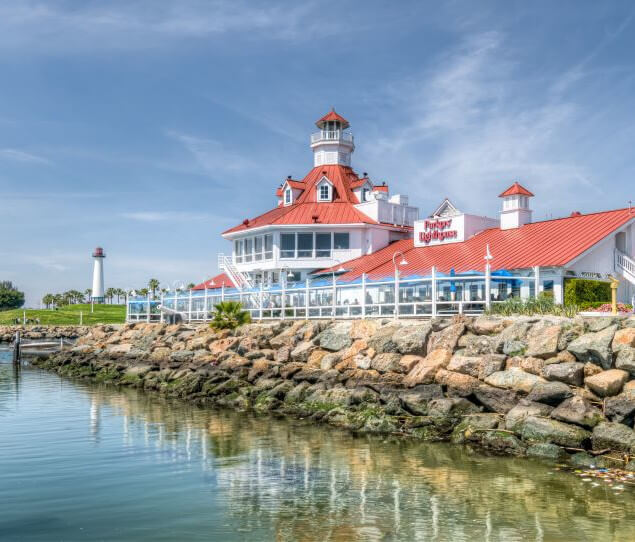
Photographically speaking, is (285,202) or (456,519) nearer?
(456,519)

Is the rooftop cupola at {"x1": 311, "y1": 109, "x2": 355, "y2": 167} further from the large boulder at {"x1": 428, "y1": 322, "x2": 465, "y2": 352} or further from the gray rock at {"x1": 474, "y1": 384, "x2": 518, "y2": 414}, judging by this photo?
the gray rock at {"x1": 474, "y1": 384, "x2": 518, "y2": 414}

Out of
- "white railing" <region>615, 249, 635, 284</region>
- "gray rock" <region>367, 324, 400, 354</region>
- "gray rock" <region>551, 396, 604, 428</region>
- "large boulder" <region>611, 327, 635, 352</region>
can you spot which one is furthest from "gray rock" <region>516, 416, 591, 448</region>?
"white railing" <region>615, 249, 635, 284</region>

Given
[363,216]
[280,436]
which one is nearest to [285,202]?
[363,216]

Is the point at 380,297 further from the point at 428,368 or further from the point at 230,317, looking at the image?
the point at 230,317

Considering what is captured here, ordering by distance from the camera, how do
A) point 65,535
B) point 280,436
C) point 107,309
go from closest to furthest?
point 65,535 < point 280,436 < point 107,309

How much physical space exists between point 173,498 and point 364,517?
361 cm

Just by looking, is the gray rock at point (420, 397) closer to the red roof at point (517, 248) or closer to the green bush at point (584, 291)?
the red roof at point (517, 248)

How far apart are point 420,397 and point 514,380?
265cm

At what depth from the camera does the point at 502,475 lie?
13555 mm

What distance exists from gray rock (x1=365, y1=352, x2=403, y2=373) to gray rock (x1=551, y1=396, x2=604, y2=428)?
6096 mm

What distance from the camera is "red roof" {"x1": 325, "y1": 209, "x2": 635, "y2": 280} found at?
91.6 ft

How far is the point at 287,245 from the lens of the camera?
3991 centimetres

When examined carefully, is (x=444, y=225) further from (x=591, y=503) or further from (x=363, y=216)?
(x=591, y=503)

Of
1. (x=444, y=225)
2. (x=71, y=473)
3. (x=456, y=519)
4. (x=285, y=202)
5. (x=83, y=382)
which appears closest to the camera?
(x=456, y=519)
